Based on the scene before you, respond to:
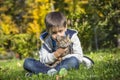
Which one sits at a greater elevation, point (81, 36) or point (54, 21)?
point (54, 21)

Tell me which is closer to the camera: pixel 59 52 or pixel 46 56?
pixel 59 52

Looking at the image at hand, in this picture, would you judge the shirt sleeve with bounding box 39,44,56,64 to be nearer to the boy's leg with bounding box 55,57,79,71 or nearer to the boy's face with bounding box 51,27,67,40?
the boy's leg with bounding box 55,57,79,71

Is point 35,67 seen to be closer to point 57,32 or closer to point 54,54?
point 54,54

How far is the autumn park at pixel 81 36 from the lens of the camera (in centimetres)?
462

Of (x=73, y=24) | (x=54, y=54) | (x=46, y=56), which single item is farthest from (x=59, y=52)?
(x=73, y=24)

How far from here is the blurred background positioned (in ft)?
31.6

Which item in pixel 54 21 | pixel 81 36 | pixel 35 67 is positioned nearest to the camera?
pixel 35 67

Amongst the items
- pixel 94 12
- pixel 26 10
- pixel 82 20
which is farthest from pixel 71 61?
pixel 26 10

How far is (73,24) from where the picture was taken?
926 centimetres

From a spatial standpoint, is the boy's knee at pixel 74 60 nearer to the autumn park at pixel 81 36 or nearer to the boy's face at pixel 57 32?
the autumn park at pixel 81 36

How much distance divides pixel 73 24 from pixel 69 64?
4.38 meters

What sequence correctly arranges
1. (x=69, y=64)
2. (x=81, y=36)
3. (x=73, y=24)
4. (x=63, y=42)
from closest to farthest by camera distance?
(x=63, y=42) < (x=69, y=64) < (x=73, y=24) < (x=81, y=36)

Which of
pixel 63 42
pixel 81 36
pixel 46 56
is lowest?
pixel 81 36

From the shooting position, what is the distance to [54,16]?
17.7ft
